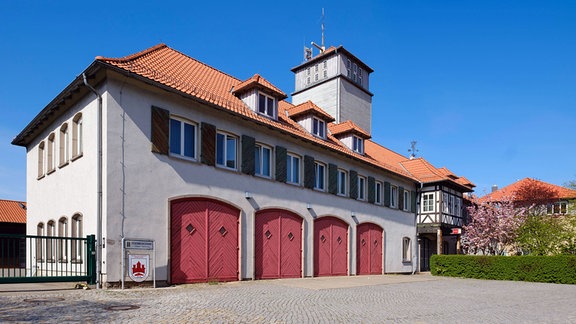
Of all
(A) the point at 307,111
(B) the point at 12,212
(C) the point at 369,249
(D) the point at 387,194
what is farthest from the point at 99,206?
(B) the point at 12,212

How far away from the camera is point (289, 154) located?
65.5ft

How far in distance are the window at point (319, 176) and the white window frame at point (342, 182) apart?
4.65 feet

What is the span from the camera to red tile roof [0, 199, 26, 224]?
96.6 ft

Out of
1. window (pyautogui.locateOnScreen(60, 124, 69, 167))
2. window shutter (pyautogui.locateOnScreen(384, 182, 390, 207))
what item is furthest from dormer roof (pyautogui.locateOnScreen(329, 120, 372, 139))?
window (pyautogui.locateOnScreen(60, 124, 69, 167))

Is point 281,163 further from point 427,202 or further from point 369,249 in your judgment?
point 427,202

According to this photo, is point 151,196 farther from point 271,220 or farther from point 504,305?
point 504,305

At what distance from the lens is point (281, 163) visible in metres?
19.0

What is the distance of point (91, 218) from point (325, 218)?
36.9 feet

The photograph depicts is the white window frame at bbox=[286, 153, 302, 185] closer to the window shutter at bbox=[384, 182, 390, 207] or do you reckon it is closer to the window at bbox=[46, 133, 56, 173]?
the window shutter at bbox=[384, 182, 390, 207]

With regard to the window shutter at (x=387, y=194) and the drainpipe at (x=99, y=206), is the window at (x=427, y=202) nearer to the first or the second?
the window shutter at (x=387, y=194)

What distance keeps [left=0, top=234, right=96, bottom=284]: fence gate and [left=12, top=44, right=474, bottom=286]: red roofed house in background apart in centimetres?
31

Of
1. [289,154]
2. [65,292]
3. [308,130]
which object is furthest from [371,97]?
[65,292]

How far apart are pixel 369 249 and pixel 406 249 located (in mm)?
5490

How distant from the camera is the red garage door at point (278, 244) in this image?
17.6m
